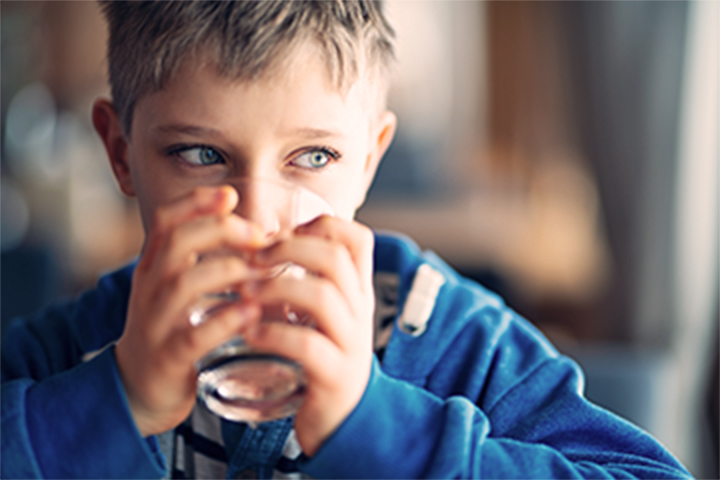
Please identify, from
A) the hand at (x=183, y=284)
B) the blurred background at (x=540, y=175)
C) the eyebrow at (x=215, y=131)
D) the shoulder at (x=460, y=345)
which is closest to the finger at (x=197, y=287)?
the hand at (x=183, y=284)

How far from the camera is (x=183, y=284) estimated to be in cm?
53

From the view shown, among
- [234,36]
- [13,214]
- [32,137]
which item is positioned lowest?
[13,214]

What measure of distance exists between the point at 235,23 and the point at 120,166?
31 centimetres

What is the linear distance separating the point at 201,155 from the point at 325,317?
28cm

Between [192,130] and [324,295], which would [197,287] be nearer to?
[324,295]

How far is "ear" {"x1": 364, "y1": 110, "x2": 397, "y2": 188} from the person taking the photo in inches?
36.9

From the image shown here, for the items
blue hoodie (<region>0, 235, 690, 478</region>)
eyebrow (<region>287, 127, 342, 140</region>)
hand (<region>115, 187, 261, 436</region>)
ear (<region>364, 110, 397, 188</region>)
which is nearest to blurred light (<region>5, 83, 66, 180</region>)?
blue hoodie (<region>0, 235, 690, 478</region>)

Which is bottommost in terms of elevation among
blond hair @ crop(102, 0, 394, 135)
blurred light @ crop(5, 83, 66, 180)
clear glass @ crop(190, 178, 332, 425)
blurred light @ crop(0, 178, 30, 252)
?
blurred light @ crop(0, 178, 30, 252)

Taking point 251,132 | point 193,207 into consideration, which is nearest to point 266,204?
point 193,207

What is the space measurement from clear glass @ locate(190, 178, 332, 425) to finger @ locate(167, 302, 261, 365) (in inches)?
0.4

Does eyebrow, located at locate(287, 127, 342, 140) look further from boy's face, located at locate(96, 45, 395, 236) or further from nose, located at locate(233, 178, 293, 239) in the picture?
nose, located at locate(233, 178, 293, 239)

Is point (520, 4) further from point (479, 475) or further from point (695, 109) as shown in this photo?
point (479, 475)

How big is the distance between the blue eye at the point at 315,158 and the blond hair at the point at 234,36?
0.07 meters

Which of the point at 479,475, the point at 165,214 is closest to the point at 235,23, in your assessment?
the point at 165,214
